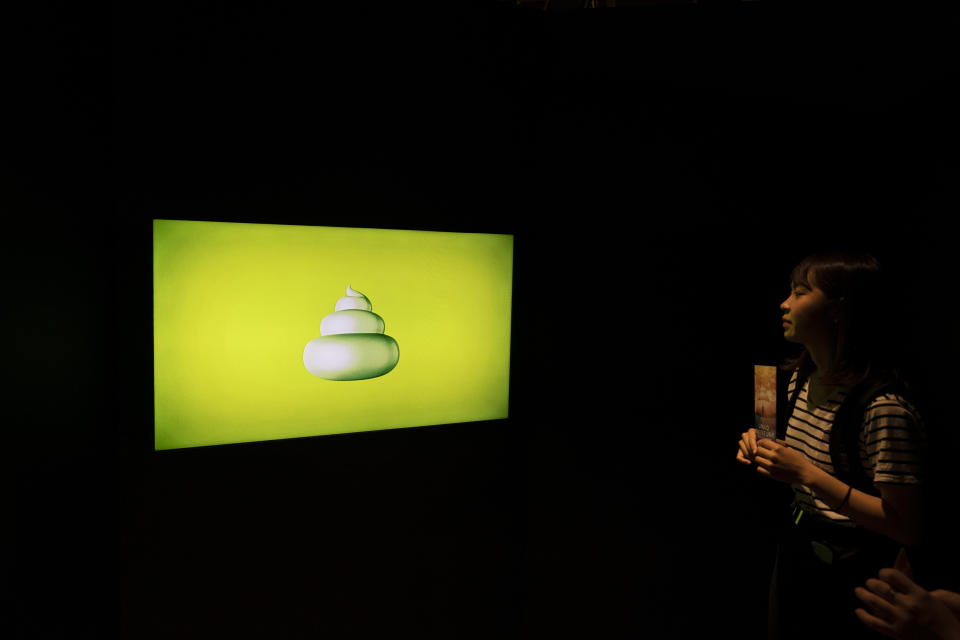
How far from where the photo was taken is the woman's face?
1.89 metres

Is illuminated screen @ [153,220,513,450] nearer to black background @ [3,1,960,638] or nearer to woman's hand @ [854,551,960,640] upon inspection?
black background @ [3,1,960,638]

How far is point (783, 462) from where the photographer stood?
1867 mm

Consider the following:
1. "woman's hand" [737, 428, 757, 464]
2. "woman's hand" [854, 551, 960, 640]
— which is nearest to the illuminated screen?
"woman's hand" [737, 428, 757, 464]

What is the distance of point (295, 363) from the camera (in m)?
2.22

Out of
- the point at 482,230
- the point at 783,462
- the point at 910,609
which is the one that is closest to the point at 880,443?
the point at 783,462

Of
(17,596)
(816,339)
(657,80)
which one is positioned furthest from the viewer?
(657,80)

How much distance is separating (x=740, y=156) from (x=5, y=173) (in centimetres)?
278

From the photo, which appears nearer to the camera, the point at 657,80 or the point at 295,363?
the point at 295,363

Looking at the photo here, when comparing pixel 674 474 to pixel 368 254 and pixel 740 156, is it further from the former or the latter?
pixel 368 254

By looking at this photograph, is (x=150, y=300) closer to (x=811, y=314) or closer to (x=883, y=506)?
(x=811, y=314)

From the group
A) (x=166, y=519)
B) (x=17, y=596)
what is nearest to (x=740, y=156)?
(x=166, y=519)

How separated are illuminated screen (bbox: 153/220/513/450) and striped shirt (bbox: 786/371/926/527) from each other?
3.94 feet

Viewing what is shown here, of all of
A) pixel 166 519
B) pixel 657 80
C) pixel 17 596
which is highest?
pixel 657 80

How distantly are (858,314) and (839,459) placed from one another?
1.51ft
